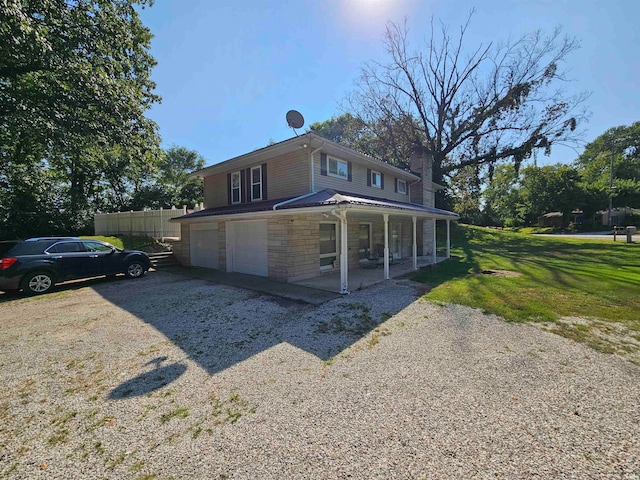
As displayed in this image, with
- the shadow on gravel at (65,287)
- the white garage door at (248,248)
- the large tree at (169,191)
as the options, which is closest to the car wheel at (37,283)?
the shadow on gravel at (65,287)

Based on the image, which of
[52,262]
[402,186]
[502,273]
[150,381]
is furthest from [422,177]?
[52,262]

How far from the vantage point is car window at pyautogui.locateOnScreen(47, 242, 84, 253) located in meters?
8.11

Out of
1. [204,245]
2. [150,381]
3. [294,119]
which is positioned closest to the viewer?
[150,381]

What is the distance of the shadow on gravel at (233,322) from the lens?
152 inches

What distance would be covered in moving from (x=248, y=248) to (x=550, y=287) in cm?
977

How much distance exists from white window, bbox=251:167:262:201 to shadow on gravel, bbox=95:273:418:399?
478 cm

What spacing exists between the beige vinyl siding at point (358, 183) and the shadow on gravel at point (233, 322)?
4.69 m

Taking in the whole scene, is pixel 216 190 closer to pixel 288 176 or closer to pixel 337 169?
pixel 288 176

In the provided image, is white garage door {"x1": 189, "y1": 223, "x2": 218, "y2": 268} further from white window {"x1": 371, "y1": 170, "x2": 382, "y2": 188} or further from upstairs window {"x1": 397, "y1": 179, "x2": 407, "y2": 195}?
upstairs window {"x1": 397, "y1": 179, "x2": 407, "y2": 195}

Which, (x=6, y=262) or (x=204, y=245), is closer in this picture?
(x=6, y=262)

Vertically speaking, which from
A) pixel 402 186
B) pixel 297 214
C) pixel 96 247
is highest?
pixel 402 186

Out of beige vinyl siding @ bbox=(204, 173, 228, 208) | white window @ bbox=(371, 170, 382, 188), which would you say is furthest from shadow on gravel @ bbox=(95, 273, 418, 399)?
white window @ bbox=(371, 170, 382, 188)

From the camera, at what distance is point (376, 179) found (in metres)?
13.3

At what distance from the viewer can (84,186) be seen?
2406 centimetres
